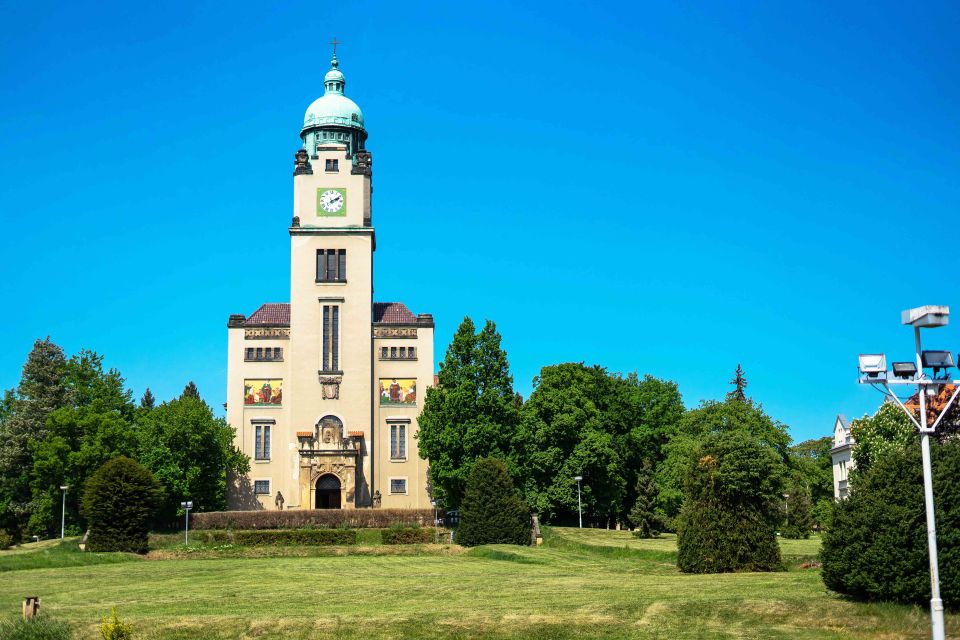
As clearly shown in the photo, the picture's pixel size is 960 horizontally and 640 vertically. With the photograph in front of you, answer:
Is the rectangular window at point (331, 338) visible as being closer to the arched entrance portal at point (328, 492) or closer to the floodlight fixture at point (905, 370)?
the arched entrance portal at point (328, 492)

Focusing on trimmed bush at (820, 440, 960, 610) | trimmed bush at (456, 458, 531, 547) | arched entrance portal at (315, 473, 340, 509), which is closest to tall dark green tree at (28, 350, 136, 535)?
arched entrance portal at (315, 473, 340, 509)

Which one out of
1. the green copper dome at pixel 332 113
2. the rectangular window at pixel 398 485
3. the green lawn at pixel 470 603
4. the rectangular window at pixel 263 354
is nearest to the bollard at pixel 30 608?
the green lawn at pixel 470 603

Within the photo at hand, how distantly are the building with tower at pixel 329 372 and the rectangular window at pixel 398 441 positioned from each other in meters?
0.07

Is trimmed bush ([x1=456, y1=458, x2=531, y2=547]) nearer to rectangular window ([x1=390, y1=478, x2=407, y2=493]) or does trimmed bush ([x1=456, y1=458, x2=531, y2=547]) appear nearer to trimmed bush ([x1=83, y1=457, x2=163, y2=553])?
trimmed bush ([x1=83, y1=457, x2=163, y2=553])

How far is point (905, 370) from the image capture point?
75.8ft

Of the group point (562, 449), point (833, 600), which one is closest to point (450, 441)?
point (562, 449)

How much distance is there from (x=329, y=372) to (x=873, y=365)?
58.6m

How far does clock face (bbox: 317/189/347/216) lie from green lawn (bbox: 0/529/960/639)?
130 ft

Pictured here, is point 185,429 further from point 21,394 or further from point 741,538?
point 741,538

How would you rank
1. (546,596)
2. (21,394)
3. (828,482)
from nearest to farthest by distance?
(546,596) < (21,394) < (828,482)

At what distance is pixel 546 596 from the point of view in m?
32.3

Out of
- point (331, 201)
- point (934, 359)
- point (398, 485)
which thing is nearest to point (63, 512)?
Answer: point (398, 485)

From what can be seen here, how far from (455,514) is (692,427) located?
56.4 ft

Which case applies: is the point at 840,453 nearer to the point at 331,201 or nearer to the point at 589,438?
the point at 589,438
